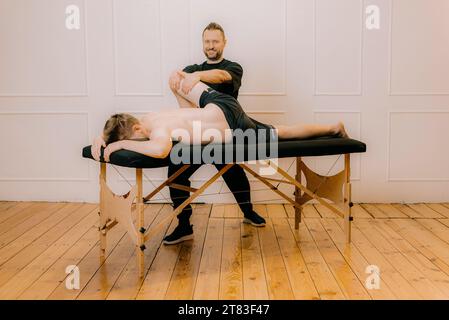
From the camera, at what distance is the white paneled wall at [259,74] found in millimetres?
4344

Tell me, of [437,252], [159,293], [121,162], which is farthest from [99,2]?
[437,252]

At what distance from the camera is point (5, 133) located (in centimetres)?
457

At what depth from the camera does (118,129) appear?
2.94 m

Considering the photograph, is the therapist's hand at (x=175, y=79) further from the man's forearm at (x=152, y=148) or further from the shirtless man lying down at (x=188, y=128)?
the man's forearm at (x=152, y=148)

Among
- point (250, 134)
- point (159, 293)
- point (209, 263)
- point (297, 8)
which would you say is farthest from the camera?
point (297, 8)

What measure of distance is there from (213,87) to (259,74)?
2.34 feet

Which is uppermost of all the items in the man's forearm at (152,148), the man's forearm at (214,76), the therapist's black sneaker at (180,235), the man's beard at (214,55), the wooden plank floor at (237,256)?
the man's beard at (214,55)

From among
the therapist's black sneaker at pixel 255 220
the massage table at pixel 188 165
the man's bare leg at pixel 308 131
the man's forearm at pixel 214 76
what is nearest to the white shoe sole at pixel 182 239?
the massage table at pixel 188 165

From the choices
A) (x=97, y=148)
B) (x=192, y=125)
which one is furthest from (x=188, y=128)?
(x=97, y=148)

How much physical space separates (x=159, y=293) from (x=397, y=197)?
2489mm

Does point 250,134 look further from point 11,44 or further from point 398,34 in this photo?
point 11,44

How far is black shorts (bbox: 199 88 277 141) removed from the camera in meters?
3.32

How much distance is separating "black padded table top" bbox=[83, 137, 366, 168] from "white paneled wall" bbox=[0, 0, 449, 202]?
1199 mm

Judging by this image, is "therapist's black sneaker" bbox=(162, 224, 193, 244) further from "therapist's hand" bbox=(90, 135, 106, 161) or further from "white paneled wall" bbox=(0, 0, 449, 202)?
"white paneled wall" bbox=(0, 0, 449, 202)
